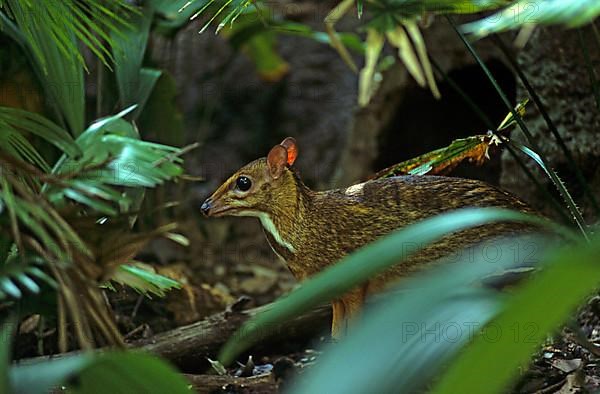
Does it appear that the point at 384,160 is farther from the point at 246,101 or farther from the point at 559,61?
the point at 246,101

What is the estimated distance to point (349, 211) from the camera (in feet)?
9.83

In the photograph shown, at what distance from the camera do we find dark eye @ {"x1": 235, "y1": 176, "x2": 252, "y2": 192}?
3.06 meters

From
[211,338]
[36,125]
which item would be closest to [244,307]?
[211,338]

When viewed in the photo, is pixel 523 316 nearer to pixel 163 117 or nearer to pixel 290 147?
pixel 290 147

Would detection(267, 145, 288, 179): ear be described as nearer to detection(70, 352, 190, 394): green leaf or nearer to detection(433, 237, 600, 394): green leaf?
detection(70, 352, 190, 394): green leaf

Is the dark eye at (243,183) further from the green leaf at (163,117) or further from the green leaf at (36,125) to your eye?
the green leaf at (163,117)

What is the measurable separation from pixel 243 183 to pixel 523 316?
6.84 ft

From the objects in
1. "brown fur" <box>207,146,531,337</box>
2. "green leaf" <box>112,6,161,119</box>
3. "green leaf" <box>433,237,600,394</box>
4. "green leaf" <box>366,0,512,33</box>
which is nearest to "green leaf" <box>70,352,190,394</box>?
"green leaf" <box>433,237,600,394</box>

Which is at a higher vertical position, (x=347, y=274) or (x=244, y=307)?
(x=347, y=274)

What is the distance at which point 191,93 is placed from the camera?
657 cm

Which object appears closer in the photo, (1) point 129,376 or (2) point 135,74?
(1) point 129,376

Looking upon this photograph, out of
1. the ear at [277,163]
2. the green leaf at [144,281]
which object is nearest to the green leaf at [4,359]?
the green leaf at [144,281]

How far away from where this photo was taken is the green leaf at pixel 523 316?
1023 millimetres

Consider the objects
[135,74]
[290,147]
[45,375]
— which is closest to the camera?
[45,375]
